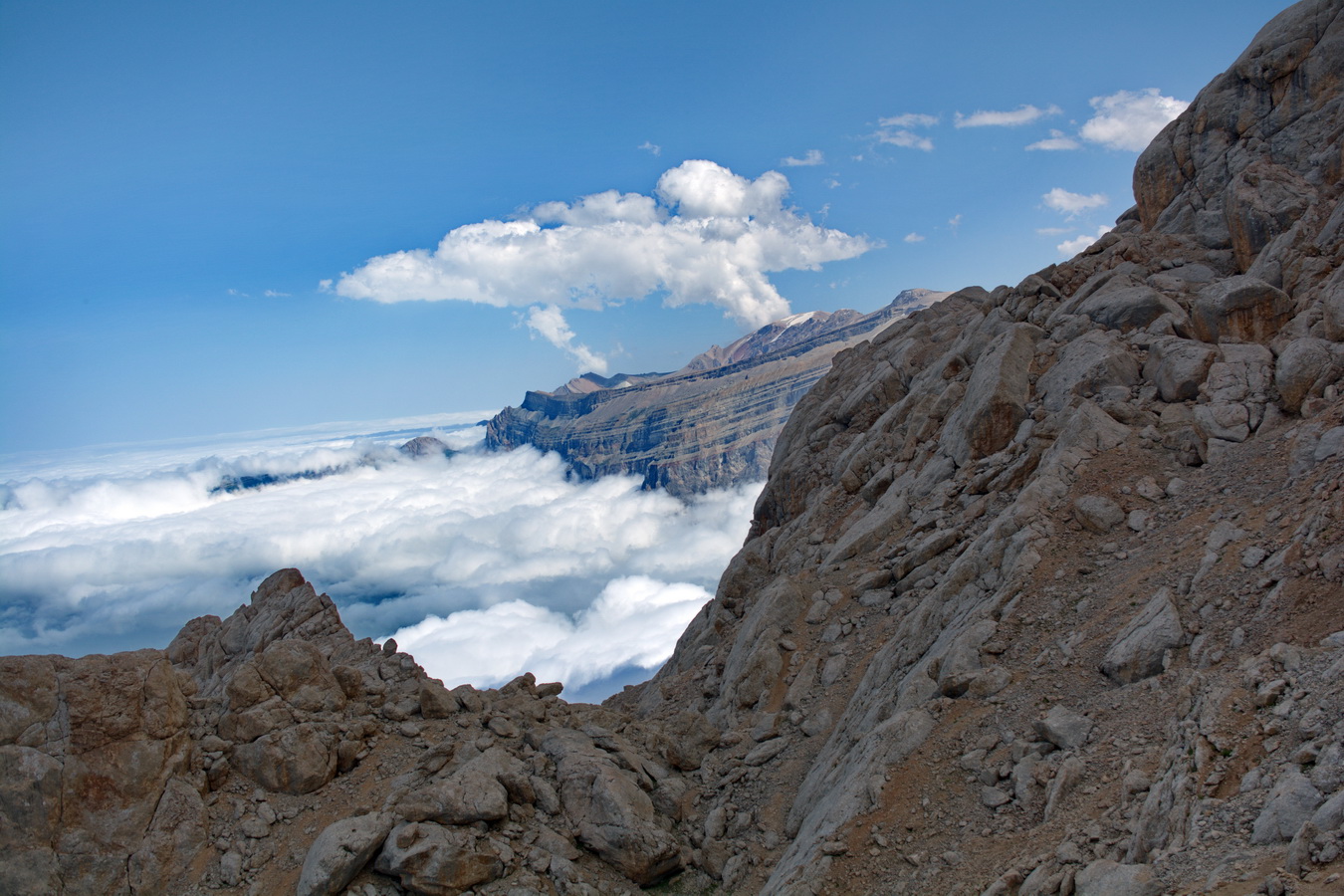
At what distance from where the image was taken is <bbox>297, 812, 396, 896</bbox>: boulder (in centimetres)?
1719

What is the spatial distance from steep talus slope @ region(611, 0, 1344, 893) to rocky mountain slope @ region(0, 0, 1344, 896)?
117 millimetres

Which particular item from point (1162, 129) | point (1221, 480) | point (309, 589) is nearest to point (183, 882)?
point (309, 589)

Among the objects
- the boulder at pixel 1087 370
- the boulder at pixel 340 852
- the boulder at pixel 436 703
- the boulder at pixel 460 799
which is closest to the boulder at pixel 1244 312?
the boulder at pixel 1087 370

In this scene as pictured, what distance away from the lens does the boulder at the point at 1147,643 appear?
54.2ft

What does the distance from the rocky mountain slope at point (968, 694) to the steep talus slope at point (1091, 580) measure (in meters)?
0.12

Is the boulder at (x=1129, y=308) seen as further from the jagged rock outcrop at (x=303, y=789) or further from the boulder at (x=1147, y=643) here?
the jagged rock outcrop at (x=303, y=789)

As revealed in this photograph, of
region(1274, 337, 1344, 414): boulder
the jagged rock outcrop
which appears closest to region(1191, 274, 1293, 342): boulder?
region(1274, 337, 1344, 414): boulder

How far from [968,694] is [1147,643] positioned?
4.67m

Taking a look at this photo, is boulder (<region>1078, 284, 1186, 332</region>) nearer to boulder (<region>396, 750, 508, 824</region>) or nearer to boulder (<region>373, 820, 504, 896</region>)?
boulder (<region>396, 750, 508, 824</region>)

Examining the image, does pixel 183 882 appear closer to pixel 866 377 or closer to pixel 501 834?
pixel 501 834

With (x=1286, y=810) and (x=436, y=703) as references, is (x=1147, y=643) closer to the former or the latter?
(x=1286, y=810)

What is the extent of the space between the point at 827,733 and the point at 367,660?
710 inches

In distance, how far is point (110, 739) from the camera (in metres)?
19.1

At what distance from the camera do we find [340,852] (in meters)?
17.5
